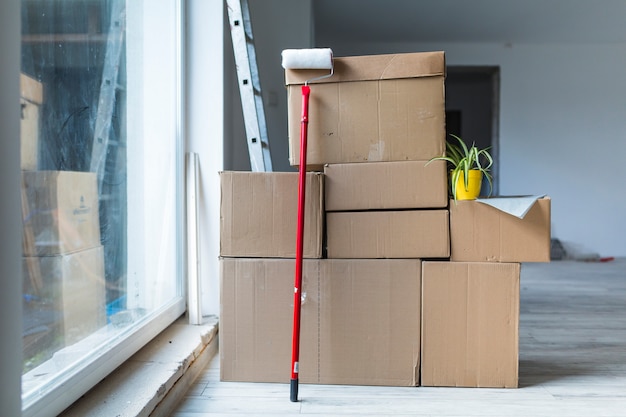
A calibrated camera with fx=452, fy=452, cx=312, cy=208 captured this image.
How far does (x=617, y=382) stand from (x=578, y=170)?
165 inches

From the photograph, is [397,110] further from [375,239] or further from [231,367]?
[231,367]

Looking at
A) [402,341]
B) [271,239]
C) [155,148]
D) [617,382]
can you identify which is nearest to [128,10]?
[155,148]

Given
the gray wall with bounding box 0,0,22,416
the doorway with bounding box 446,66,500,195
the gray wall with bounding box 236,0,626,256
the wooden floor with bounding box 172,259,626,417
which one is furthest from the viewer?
the doorway with bounding box 446,66,500,195

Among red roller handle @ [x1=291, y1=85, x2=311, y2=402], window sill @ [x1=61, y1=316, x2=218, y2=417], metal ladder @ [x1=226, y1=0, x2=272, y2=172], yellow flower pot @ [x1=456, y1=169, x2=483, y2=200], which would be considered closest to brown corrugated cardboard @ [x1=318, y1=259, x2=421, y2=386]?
red roller handle @ [x1=291, y1=85, x2=311, y2=402]

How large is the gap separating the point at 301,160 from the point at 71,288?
0.69 m

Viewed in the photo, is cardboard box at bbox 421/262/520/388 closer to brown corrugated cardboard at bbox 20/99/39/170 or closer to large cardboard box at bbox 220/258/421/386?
large cardboard box at bbox 220/258/421/386

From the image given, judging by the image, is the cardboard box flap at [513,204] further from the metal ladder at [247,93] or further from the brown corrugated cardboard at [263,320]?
the metal ladder at [247,93]

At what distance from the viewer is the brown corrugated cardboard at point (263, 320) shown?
139cm

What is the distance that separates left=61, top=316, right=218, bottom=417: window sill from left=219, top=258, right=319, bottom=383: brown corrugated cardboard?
0.14 metres

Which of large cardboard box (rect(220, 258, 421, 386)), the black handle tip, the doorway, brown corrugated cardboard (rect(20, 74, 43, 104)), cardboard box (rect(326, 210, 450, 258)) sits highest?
the doorway

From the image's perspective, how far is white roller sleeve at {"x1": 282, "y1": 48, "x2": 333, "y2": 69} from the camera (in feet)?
4.41

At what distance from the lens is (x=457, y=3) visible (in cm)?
390

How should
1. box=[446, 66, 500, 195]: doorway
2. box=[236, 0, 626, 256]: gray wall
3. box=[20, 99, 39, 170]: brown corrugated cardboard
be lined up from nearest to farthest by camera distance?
box=[20, 99, 39, 170]: brown corrugated cardboard, box=[236, 0, 626, 256]: gray wall, box=[446, 66, 500, 195]: doorway

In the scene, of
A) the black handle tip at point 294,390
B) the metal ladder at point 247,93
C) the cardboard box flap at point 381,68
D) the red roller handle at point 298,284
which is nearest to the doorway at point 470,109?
the metal ladder at point 247,93
